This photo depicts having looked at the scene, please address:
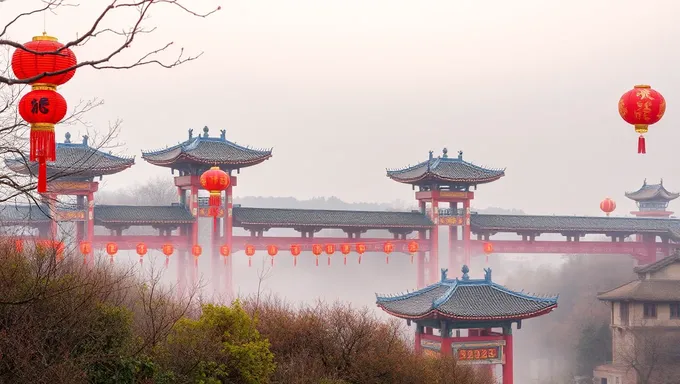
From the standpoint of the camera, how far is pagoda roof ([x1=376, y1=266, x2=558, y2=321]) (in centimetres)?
2312

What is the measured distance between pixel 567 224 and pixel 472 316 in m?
18.7

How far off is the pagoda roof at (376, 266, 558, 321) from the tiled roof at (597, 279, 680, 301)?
974 cm

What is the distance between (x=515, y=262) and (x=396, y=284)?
1171 inches

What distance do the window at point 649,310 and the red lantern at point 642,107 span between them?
18394 mm

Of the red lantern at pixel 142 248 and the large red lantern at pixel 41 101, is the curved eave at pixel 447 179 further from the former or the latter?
the large red lantern at pixel 41 101

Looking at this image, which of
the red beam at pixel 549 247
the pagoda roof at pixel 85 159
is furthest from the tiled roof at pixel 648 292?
the pagoda roof at pixel 85 159

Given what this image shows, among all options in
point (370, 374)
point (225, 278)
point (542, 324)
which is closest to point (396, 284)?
point (542, 324)

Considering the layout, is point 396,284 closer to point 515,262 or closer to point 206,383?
point 515,262

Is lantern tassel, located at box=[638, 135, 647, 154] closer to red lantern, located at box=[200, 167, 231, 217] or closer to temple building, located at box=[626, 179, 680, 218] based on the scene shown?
red lantern, located at box=[200, 167, 231, 217]

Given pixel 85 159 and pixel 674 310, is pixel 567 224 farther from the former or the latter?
pixel 85 159

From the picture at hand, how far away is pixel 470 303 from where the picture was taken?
23562 mm

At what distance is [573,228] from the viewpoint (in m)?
40.1

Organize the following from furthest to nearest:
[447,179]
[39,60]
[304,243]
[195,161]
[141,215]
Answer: [447,179], [304,243], [195,161], [141,215], [39,60]

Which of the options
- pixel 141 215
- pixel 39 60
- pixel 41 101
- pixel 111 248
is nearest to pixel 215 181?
pixel 141 215
